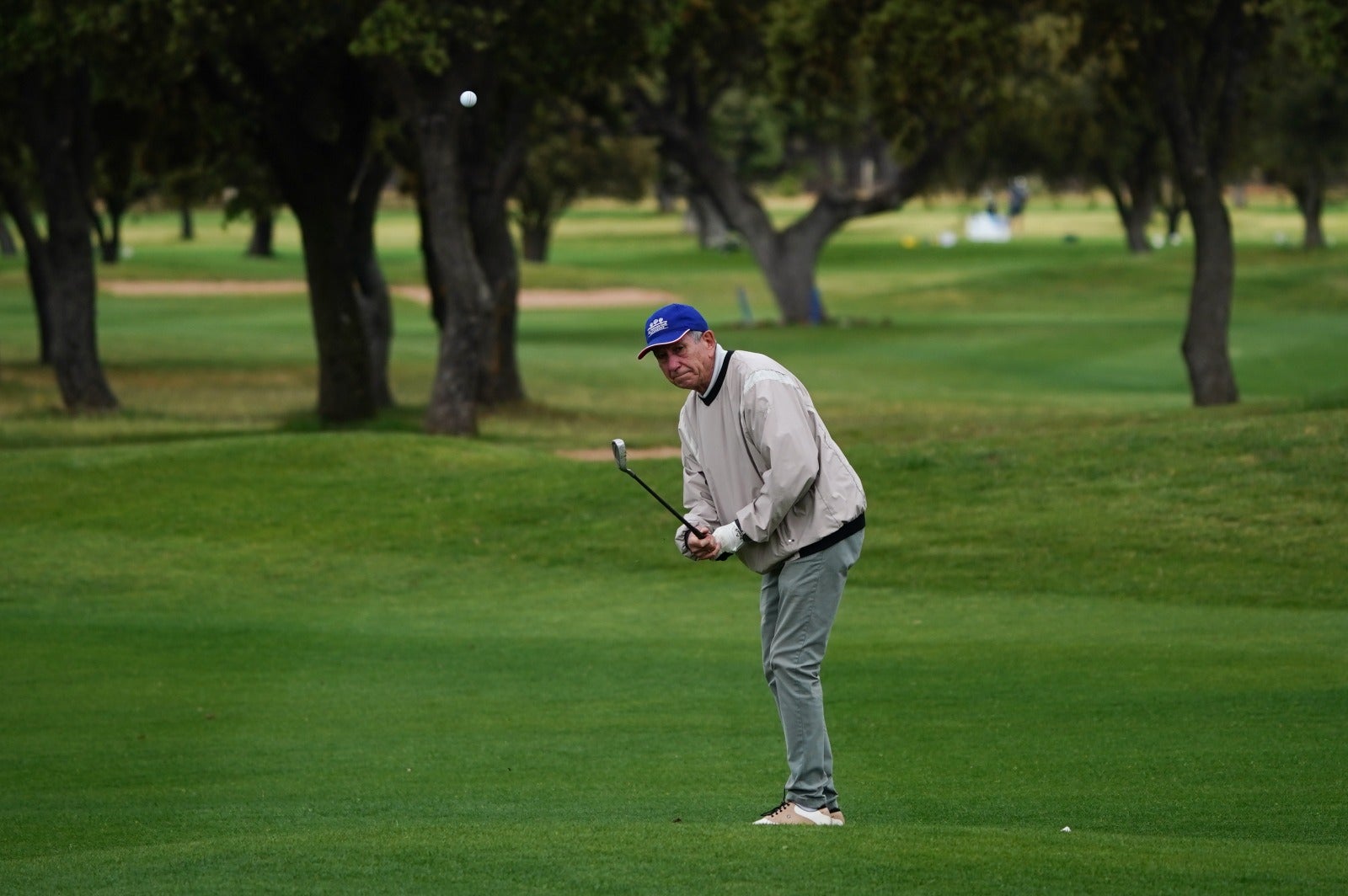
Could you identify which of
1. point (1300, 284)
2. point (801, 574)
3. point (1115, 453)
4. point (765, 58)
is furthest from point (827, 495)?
point (1300, 284)

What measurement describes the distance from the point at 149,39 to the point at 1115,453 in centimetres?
1511

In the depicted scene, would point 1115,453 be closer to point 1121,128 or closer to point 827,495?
point 827,495

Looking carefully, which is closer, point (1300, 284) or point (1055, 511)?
point (1055, 511)

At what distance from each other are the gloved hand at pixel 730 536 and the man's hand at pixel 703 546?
0.02 metres

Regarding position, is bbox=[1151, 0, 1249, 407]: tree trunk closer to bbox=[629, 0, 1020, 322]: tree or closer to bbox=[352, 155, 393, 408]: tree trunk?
bbox=[629, 0, 1020, 322]: tree

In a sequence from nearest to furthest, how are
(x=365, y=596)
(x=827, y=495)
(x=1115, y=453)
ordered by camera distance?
1. (x=827, y=495)
2. (x=365, y=596)
3. (x=1115, y=453)

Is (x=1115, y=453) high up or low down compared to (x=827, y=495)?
down

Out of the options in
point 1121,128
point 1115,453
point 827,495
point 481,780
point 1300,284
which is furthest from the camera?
point 1121,128

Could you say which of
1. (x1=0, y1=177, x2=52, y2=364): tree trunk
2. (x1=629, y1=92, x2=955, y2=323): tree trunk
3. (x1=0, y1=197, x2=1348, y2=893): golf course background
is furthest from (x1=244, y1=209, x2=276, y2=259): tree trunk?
(x1=0, y1=197, x2=1348, y2=893): golf course background

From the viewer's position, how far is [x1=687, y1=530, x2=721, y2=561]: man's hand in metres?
7.04

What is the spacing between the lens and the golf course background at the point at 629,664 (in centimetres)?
653

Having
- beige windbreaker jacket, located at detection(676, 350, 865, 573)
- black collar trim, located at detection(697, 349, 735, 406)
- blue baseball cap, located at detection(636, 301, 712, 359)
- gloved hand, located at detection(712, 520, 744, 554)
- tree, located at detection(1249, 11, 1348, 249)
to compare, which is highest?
tree, located at detection(1249, 11, 1348, 249)

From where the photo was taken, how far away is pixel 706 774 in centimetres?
897

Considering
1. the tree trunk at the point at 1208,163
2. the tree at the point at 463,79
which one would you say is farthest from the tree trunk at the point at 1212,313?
the tree at the point at 463,79
